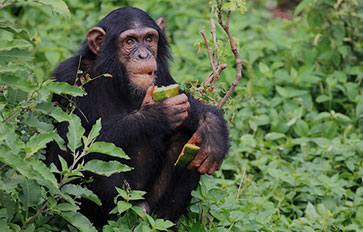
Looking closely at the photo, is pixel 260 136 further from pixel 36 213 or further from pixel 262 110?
pixel 36 213

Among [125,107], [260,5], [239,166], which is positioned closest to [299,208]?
[239,166]

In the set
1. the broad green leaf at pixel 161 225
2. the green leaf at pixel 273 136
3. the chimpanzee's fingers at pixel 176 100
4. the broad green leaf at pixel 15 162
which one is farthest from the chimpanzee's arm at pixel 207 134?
the green leaf at pixel 273 136

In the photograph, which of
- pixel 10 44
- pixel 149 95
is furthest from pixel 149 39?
pixel 10 44

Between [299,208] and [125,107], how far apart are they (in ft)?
5.99

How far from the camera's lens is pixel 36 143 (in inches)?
160

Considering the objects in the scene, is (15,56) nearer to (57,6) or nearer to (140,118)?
(57,6)

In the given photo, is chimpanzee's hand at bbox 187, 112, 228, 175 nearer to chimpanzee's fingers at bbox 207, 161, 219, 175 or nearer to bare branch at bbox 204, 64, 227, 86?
chimpanzee's fingers at bbox 207, 161, 219, 175

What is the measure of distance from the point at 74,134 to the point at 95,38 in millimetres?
1609

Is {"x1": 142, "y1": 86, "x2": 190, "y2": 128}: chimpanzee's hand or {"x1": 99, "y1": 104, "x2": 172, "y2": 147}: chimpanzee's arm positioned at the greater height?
{"x1": 142, "y1": 86, "x2": 190, "y2": 128}: chimpanzee's hand

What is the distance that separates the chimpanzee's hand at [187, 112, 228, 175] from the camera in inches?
207

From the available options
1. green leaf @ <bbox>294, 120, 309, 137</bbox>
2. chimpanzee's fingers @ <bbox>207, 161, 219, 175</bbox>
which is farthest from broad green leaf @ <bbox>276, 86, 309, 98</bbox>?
chimpanzee's fingers @ <bbox>207, 161, 219, 175</bbox>

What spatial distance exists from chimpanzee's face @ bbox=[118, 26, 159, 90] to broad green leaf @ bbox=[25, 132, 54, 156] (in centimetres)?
154

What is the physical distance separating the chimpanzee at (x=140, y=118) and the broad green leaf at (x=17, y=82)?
48.3 inches

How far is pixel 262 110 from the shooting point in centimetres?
788
